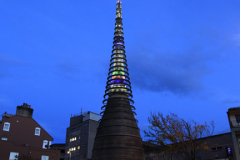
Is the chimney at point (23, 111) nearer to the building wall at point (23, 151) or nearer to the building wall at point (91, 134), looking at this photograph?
the building wall at point (23, 151)

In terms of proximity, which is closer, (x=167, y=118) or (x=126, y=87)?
(x=167, y=118)

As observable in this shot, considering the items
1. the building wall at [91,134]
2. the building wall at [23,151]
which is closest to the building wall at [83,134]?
the building wall at [91,134]

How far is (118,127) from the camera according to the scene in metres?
49.6

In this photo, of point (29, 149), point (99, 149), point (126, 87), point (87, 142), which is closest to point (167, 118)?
point (99, 149)

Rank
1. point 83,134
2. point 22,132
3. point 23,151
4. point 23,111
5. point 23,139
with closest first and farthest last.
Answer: point 23,151
point 23,139
point 22,132
point 23,111
point 83,134

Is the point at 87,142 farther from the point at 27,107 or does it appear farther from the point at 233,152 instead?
the point at 233,152

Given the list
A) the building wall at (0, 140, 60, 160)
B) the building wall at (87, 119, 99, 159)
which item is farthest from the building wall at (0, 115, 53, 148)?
Answer: the building wall at (87, 119, 99, 159)

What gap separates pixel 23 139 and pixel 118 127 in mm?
21808

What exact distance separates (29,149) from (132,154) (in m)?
21.1

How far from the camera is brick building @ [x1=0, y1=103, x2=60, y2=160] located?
4507 cm

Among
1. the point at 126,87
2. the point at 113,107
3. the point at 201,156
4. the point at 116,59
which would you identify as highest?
the point at 116,59

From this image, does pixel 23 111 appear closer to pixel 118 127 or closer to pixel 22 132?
pixel 22 132

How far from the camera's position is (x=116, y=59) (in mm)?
62969

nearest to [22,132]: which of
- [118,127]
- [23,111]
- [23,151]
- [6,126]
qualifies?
[6,126]
